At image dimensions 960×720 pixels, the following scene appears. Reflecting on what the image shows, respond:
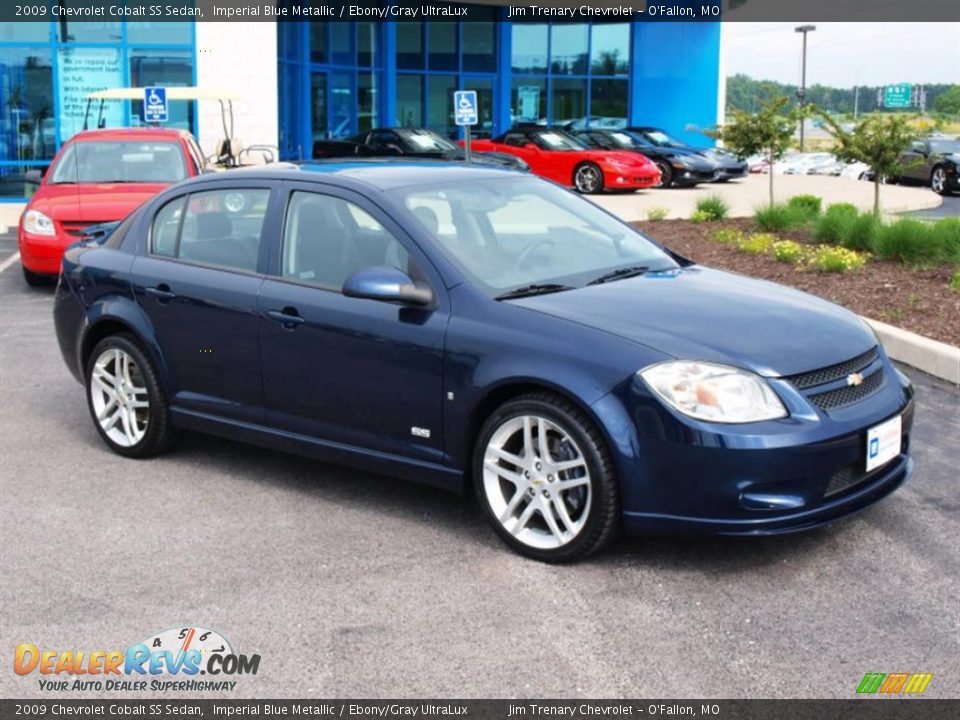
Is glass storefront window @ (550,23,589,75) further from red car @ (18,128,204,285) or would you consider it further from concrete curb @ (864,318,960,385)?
concrete curb @ (864,318,960,385)

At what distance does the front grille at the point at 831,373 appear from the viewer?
480 centimetres

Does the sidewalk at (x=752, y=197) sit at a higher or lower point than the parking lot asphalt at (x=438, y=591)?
higher

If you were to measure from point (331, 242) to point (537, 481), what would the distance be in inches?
63.7

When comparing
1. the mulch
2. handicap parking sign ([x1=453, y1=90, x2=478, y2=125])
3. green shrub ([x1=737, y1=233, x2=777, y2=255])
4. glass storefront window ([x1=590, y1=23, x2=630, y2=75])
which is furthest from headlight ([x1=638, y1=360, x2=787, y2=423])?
glass storefront window ([x1=590, y1=23, x2=630, y2=75])

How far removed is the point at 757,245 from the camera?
1299cm

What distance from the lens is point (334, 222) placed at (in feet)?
19.1

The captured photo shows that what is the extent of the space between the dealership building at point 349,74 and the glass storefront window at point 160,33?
0.08ft

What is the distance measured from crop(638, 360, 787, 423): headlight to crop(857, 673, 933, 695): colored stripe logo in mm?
1062

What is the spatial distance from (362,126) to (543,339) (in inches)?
1273

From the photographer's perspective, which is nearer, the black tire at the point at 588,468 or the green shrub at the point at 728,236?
the black tire at the point at 588,468

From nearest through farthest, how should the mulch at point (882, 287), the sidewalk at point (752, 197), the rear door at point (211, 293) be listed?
the rear door at point (211, 293) < the mulch at point (882, 287) < the sidewalk at point (752, 197)

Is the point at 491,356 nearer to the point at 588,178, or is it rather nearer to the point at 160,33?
the point at 588,178

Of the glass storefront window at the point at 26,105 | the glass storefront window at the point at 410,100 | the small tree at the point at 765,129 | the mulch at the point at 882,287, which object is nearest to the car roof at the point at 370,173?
the mulch at the point at 882,287

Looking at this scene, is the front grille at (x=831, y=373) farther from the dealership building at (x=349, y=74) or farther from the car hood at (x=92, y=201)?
the dealership building at (x=349, y=74)
